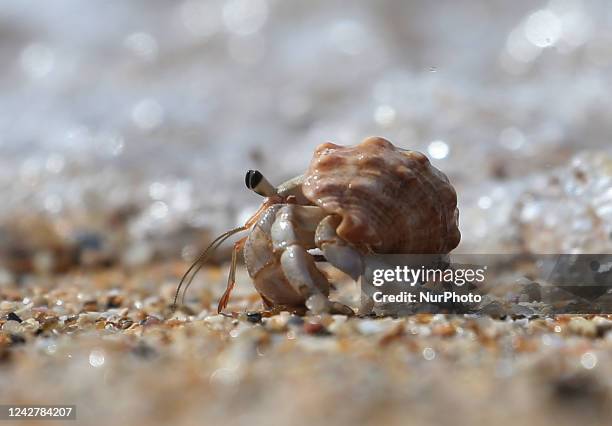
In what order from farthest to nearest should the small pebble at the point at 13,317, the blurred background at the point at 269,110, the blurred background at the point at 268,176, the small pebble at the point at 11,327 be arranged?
the blurred background at the point at 269,110
the small pebble at the point at 13,317
the small pebble at the point at 11,327
the blurred background at the point at 268,176

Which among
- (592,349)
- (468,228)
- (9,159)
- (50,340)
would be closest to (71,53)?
(9,159)

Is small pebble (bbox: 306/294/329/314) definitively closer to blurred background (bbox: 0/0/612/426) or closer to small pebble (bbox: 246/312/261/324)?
blurred background (bbox: 0/0/612/426)

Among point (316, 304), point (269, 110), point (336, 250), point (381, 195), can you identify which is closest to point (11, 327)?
point (316, 304)

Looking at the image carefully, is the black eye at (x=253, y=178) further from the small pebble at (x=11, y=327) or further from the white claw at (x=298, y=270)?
the small pebble at (x=11, y=327)

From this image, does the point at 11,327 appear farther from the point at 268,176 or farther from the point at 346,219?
the point at 268,176

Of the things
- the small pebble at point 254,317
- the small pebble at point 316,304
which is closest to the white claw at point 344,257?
the small pebble at point 316,304

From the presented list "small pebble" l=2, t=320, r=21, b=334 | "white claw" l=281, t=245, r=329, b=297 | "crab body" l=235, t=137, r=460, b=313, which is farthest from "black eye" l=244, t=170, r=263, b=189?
"small pebble" l=2, t=320, r=21, b=334

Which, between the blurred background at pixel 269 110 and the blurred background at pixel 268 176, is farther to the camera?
the blurred background at pixel 269 110

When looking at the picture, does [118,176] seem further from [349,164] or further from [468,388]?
[468,388]
